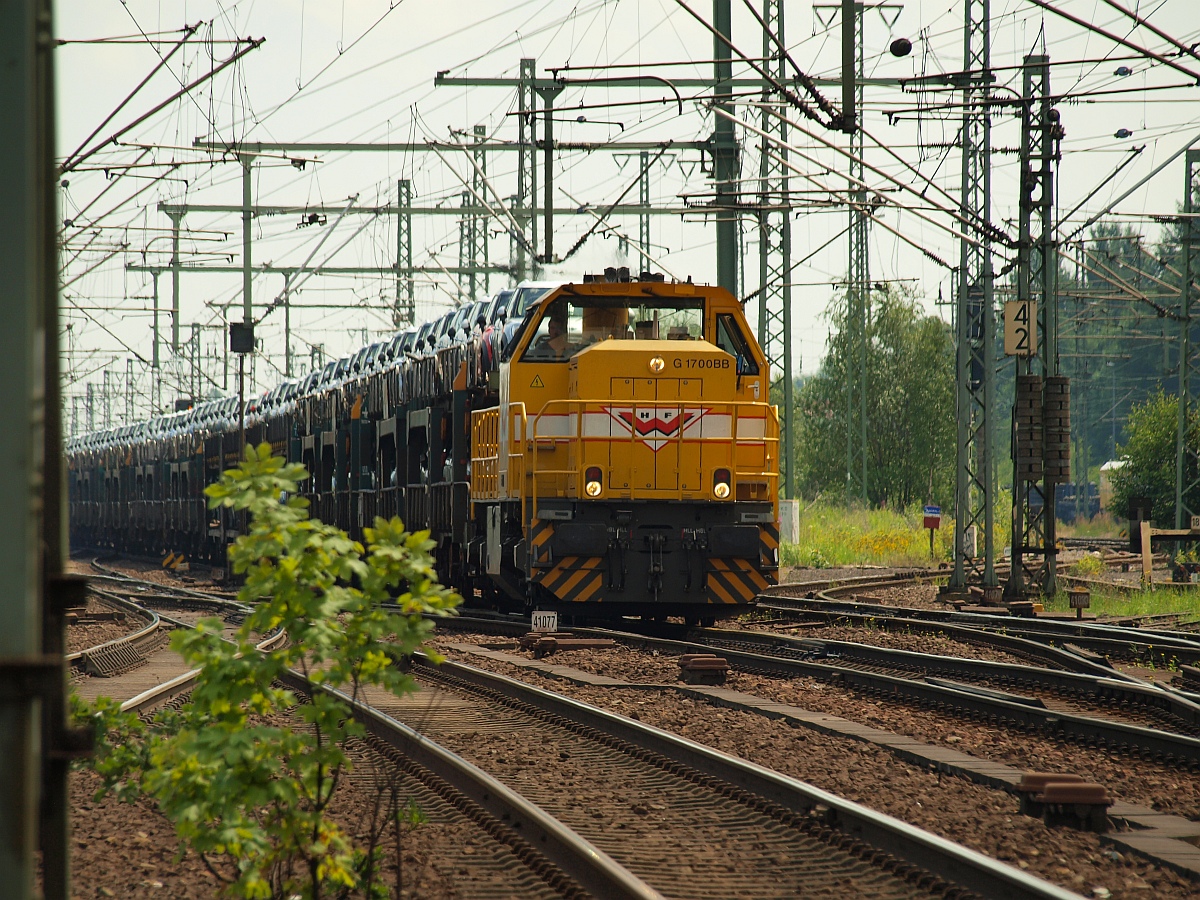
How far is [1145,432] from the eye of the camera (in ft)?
130

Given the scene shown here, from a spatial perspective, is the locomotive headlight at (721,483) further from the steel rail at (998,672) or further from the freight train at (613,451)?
the steel rail at (998,672)

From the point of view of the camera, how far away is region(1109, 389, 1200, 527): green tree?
3659 centimetres

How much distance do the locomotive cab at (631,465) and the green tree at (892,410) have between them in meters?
35.1

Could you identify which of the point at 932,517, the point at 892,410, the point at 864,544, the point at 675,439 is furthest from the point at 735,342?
the point at 892,410

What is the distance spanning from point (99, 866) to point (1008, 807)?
393 centimetres

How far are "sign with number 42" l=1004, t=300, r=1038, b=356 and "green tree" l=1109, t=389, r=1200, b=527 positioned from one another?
59.0 feet

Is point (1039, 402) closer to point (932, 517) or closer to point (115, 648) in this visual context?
point (932, 517)

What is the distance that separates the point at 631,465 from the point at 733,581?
163 cm

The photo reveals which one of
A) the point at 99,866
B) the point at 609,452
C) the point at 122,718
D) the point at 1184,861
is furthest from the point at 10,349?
the point at 609,452

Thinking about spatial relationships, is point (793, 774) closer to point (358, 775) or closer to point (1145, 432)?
point (358, 775)

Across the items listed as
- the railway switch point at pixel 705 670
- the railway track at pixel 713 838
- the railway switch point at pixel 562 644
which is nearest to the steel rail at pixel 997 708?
the railway switch point at pixel 705 670

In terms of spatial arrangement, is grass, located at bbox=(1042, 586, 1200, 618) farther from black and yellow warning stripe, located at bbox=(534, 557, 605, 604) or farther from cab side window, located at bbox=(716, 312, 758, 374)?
black and yellow warning stripe, located at bbox=(534, 557, 605, 604)

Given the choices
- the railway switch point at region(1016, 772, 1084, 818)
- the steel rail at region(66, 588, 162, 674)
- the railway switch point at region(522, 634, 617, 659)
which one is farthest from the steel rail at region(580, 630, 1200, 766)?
the steel rail at region(66, 588, 162, 674)

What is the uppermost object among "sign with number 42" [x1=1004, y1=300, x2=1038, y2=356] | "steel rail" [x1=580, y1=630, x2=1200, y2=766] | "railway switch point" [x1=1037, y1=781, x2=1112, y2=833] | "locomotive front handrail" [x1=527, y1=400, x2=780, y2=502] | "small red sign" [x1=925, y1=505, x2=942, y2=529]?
"sign with number 42" [x1=1004, y1=300, x2=1038, y2=356]
